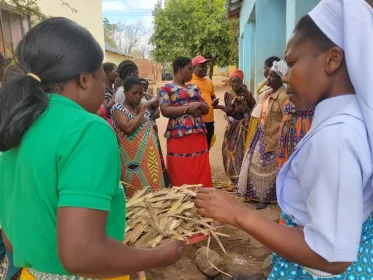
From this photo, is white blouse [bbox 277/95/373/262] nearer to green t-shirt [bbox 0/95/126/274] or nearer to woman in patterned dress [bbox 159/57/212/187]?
green t-shirt [bbox 0/95/126/274]

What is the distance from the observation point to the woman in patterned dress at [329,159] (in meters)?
0.96

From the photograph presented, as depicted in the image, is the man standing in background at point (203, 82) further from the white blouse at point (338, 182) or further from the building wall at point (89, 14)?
the building wall at point (89, 14)

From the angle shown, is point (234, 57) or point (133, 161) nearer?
point (133, 161)

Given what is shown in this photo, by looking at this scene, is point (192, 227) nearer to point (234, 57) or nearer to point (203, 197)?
point (203, 197)

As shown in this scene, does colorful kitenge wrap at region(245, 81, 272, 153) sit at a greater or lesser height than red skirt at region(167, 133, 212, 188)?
greater

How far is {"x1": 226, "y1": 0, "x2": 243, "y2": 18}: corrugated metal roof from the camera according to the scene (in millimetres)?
13584

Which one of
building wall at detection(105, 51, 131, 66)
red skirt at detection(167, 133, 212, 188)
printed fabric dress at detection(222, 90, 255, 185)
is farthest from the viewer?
building wall at detection(105, 51, 131, 66)

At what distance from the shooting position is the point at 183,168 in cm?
461

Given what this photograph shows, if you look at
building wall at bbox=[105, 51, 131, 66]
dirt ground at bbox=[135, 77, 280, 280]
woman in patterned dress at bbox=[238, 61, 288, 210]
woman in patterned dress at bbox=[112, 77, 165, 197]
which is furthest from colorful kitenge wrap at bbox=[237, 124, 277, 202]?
building wall at bbox=[105, 51, 131, 66]

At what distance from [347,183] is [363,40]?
0.42 metres

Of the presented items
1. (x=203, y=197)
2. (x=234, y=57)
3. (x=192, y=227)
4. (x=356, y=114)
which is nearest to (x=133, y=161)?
(x=192, y=227)

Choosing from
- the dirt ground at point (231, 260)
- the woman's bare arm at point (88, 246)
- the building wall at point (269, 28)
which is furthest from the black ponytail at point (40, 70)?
the building wall at point (269, 28)

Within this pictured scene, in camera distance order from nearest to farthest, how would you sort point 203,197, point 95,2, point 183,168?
point 203,197, point 183,168, point 95,2

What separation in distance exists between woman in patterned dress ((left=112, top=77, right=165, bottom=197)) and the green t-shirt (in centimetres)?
278
